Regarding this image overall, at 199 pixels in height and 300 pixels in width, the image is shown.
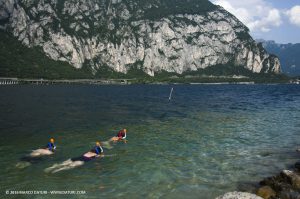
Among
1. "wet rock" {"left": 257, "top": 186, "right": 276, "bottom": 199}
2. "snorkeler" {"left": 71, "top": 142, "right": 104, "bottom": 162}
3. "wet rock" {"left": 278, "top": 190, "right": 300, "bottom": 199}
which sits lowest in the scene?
"snorkeler" {"left": 71, "top": 142, "right": 104, "bottom": 162}

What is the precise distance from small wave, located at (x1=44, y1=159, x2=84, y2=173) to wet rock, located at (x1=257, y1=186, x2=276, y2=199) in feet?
62.2

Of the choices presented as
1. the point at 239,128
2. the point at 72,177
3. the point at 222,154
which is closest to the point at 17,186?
the point at 72,177

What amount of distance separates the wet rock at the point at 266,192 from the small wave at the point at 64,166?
746 inches

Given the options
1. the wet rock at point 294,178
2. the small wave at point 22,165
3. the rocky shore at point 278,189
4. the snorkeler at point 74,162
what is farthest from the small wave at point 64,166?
the wet rock at point 294,178

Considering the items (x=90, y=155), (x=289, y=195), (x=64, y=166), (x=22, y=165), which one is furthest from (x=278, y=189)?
(x=22, y=165)

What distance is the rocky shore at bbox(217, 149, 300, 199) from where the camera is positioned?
2302 cm

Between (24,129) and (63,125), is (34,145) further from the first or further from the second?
(63,125)

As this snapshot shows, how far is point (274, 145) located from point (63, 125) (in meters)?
38.1

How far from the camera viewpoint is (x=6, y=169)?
109 ft

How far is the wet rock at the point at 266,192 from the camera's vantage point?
25.9 meters

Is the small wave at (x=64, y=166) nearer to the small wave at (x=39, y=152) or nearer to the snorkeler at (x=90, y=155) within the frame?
the snorkeler at (x=90, y=155)

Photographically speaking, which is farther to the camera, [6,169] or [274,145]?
[274,145]

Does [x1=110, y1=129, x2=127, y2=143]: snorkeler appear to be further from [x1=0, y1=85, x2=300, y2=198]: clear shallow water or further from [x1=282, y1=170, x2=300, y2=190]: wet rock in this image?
[x1=282, y1=170, x2=300, y2=190]: wet rock

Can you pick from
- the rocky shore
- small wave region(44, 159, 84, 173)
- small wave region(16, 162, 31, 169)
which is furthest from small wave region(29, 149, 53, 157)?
the rocky shore
